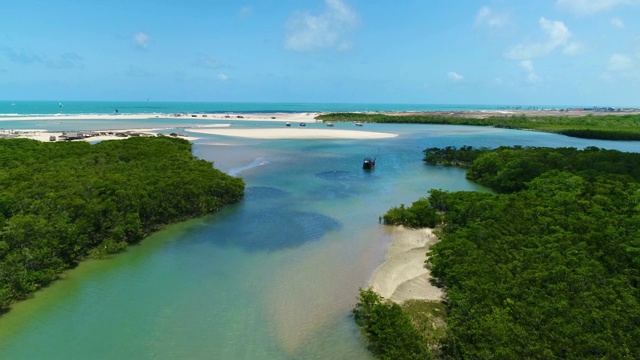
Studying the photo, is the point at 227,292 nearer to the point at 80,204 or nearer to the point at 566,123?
the point at 80,204

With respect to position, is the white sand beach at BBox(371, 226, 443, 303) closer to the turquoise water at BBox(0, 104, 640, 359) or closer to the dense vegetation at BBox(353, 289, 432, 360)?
the turquoise water at BBox(0, 104, 640, 359)

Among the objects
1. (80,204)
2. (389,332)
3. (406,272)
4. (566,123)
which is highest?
(566,123)

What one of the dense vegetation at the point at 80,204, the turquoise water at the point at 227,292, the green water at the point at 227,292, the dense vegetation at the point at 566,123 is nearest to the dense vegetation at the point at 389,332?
the green water at the point at 227,292

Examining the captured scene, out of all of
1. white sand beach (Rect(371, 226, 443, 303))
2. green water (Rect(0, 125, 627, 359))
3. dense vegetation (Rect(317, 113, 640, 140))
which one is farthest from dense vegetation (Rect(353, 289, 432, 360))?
dense vegetation (Rect(317, 113, 640, 140))

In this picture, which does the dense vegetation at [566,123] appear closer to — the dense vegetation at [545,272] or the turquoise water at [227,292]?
the dense vegetation at [545,272]

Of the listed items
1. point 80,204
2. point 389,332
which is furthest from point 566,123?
point 80,204

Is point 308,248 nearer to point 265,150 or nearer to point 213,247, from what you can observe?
point 213,247

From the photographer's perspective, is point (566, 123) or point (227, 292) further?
point (566, 123)
